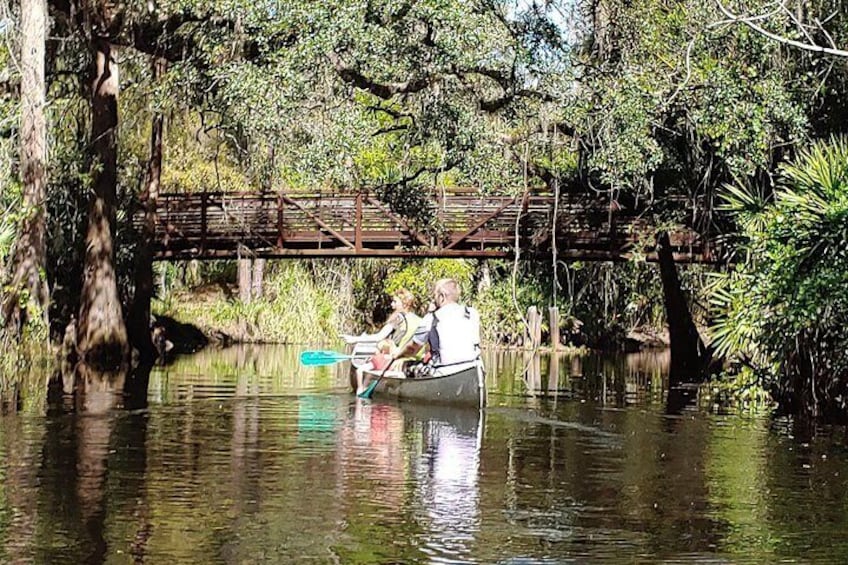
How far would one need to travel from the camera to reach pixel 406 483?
11758mm

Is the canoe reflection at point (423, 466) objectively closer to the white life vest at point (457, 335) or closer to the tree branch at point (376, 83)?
the white life vest at point (457, 335)

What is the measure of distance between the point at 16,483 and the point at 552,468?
4.44m

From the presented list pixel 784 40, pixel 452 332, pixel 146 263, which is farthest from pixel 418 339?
pixel 146 263

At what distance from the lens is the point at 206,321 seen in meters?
37.9

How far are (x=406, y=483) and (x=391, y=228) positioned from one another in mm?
19729

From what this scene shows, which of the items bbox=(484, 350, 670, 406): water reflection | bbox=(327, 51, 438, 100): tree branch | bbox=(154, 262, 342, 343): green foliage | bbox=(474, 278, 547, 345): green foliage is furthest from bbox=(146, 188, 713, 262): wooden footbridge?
bbox=(474, 278, 547, 345): green foliage

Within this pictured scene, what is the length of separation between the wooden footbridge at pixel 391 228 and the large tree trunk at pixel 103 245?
337cm

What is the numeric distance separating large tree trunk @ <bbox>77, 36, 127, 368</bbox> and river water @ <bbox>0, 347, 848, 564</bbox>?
703 cm

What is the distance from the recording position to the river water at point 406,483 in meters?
9.15

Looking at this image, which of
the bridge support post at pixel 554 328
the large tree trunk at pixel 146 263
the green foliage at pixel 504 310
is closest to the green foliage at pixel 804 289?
the large tree trunk at pixel 146 263

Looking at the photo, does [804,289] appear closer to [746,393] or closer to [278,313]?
[746,393]

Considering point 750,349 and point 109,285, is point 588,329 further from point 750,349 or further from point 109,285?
point 750,349

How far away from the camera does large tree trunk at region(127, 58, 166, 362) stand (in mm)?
28969

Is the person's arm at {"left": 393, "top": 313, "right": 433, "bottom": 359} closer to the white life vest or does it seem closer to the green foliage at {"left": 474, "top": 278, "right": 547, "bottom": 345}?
the white life vest
